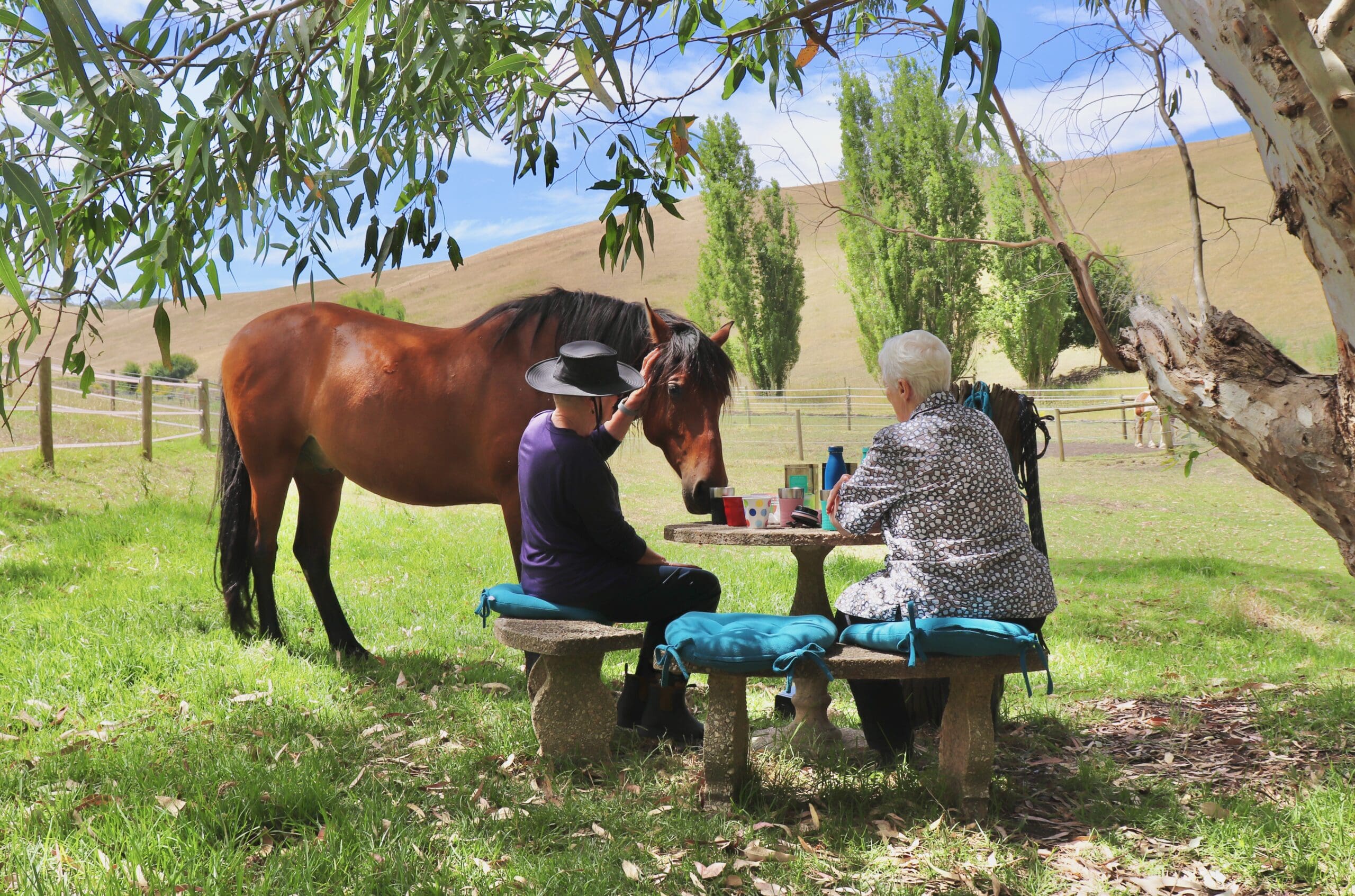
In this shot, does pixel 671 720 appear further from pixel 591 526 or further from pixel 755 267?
pixel 755 267

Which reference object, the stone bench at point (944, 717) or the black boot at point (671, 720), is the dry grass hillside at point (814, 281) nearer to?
the black boot at point (671, 720)

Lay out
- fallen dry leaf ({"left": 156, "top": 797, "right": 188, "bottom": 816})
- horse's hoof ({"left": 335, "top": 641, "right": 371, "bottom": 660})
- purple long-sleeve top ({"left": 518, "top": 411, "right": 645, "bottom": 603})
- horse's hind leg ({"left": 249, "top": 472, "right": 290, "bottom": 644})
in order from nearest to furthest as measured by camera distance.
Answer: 1. fallen dry leaf ({"left": 156, "top": 797, "right": 188, "bottom": 816})
2. purple long-sleeve top ({"left": 518, "top": 411, "right": 645, "bottom": 603})
3. horse's hoof ({"left": 335, "top": 641, "right": 371, "bottom": 660})
4. horse's hind leg ({"left": 249, "top": 472, "right": 290, "bottom": 644})

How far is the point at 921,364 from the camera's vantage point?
306 centimetres

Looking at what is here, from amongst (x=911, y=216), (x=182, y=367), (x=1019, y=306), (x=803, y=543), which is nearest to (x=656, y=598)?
(x=803, y=543)

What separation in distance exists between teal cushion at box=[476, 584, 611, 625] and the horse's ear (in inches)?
50.0

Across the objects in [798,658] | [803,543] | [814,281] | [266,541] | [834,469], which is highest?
[814,281]

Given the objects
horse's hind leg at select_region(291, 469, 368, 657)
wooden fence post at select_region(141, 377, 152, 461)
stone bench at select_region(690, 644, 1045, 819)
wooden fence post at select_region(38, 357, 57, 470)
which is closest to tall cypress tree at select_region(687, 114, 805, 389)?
wooden fence post at select_region(141, 377, 152, 461)

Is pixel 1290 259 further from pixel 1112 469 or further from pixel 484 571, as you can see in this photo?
pixel 484 571

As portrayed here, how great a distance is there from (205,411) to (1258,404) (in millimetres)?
17468

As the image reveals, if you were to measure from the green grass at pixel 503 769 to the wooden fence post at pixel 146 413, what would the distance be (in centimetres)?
647

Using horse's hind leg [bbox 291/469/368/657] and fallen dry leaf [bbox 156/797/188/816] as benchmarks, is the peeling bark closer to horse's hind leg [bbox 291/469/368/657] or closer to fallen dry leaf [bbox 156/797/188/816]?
fallen dry leaf [bbox 156/797/188/816]

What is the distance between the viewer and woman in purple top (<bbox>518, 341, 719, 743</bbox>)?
11.2 feet

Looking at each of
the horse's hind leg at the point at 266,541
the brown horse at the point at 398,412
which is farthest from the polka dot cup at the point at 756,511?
the horse's hind leg at the point at 266,541

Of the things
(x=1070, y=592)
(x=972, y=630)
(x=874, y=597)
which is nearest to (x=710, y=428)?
(x=874, y=597)
